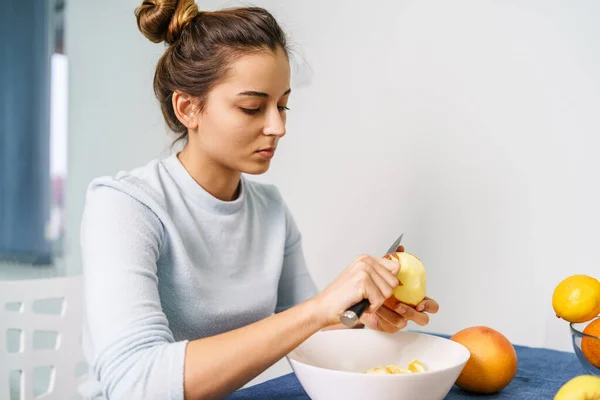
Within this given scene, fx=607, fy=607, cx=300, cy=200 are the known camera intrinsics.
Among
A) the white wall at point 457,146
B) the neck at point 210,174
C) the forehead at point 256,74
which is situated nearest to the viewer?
the forehead at point 256,74

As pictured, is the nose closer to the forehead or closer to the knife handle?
the forehead

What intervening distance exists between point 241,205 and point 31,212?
1.73 m

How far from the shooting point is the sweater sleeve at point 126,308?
0.81 metres

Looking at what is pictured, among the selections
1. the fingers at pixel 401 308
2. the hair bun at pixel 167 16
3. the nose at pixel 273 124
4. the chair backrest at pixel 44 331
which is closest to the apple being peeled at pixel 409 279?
the fingers at pixel 401 308

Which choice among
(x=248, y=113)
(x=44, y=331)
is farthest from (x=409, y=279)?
(x=44, y=331)

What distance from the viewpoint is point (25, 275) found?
2592 millimetres

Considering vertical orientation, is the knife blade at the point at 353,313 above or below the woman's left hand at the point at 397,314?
above

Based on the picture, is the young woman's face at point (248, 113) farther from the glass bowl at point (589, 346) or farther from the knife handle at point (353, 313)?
the glass bowl at point (589, 346)

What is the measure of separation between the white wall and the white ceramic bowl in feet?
1.65

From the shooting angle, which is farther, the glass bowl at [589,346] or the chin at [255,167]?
the chin at [255,167]

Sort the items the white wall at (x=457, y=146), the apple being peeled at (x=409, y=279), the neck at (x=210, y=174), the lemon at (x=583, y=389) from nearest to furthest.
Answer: the lemon at (x=583, y=389) → the apple being peeled at (x=409, y=279) → the neck at (x=210, y=174) → the white wall at (x=457, y=146)

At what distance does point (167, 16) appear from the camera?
3.73ft

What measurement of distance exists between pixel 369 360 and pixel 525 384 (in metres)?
0.27

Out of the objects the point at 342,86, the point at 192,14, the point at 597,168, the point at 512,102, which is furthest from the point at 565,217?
the point at 192,14
